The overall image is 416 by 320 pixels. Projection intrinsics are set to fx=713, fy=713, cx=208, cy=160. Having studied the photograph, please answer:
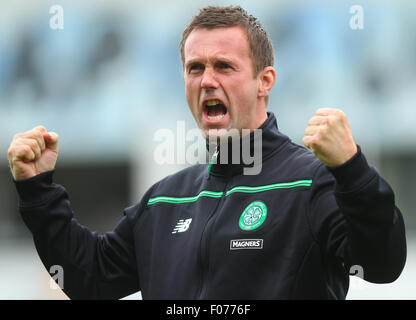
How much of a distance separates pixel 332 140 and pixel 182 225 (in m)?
0.78

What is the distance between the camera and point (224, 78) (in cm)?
266

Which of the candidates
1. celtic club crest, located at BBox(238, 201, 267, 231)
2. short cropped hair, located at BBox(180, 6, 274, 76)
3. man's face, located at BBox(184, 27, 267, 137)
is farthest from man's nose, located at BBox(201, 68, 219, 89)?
celtic club crest, located at BBox(238, 201, 267, 231)

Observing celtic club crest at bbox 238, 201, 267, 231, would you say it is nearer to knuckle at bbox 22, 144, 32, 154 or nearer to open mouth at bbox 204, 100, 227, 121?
open mouth at bbox 204, 100, 227, 121

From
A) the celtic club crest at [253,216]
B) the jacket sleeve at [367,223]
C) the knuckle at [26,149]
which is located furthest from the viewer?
the knuckle at [26,149]

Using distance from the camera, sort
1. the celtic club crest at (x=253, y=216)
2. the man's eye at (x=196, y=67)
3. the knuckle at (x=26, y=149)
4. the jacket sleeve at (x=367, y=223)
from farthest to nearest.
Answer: the man's eye at (x=196, y=67)
the knuckle at (x=26, y=149)
the celtic club crest at (x=253, y=216)
the jacket sleeve at (x=367, y=223)

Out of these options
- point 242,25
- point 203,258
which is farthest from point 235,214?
point 242,25

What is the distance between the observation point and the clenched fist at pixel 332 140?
2051 mm

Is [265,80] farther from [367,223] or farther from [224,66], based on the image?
[367,223]

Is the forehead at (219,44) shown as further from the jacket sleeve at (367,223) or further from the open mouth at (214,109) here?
the jacket sleeve at (367,223)

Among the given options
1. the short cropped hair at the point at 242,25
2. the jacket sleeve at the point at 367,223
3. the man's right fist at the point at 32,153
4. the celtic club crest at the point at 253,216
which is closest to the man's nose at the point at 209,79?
the short cropped hair at the point at 242,25

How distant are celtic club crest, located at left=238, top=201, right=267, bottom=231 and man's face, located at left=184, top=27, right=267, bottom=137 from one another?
353mm

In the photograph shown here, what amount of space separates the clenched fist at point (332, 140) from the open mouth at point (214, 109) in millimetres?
688

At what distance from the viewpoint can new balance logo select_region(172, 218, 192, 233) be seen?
8.52ft
